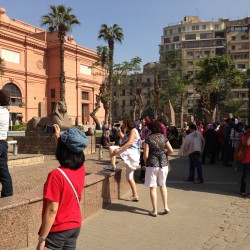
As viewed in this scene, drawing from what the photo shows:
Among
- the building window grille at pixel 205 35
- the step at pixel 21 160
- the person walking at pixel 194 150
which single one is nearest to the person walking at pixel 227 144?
the person walking at pixel 194 150

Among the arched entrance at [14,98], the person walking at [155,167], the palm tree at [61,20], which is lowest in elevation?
the person walking at [155,167]

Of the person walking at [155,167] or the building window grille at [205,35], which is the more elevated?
the building window grille at [205,35]

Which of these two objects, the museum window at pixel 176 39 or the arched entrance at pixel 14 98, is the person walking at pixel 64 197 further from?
the museum window at pixel 176 39

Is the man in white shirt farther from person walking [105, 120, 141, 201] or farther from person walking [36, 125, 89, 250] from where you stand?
person walking [105, 120, 141, 201]

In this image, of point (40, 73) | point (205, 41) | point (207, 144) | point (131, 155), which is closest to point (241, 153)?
point (131, 155)

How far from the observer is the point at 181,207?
21.2 feet

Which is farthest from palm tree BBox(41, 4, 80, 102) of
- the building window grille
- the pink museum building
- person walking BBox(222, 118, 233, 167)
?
the building window grille

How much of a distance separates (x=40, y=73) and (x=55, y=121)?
36.7 metres

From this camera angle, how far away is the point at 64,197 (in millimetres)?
2705

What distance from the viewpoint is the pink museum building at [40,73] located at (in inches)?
1751

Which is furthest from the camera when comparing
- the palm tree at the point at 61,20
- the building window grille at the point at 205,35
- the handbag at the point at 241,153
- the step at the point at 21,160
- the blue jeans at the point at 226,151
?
the building window grille at the point at 205,35

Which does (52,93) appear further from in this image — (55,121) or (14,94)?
(55,121)

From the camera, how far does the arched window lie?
4432 centimetres

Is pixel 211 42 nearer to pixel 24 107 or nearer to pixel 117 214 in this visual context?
pixel 24 107
